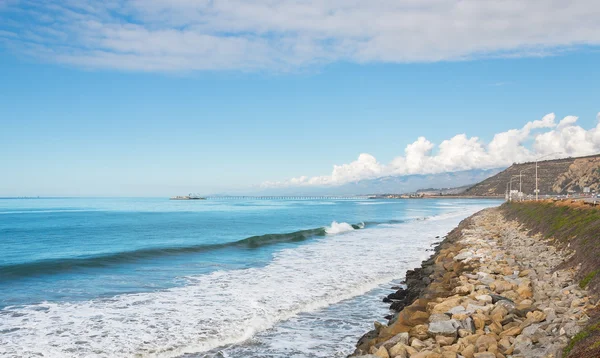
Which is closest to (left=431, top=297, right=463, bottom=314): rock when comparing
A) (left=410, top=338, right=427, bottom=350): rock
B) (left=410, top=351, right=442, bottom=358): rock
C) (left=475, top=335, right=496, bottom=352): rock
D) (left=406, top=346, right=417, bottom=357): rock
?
(left=410, top=338, right=427, bottom=350): rock

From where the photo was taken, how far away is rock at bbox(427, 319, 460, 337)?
9.02 m

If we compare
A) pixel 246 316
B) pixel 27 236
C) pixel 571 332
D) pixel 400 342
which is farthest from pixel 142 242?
pixel 571 332

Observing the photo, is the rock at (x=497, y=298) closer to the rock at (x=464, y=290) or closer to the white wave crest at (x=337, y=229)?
the rock at (x=464, y=290)

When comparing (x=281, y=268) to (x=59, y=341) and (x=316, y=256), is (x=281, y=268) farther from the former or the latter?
(x=59, y=341)

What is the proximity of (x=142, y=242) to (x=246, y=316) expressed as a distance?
85.2 ft

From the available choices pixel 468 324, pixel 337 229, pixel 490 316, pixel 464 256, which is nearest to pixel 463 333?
pixel 468 324

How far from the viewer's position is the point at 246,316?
45.9ft

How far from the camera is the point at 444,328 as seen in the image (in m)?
9.12

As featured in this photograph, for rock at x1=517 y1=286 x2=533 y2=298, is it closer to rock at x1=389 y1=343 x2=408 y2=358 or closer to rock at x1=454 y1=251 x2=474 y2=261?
rock at x1=389 y1=343 x2=408 y2=358

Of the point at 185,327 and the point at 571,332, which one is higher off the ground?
the point at 571,332

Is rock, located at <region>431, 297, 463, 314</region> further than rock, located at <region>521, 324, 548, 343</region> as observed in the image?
Yes

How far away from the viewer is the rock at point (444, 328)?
29.6ft

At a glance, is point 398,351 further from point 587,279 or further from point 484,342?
point 587,279

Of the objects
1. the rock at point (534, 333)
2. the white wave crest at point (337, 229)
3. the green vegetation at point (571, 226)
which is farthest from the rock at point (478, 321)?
the white wave crest at point (337, 229)
